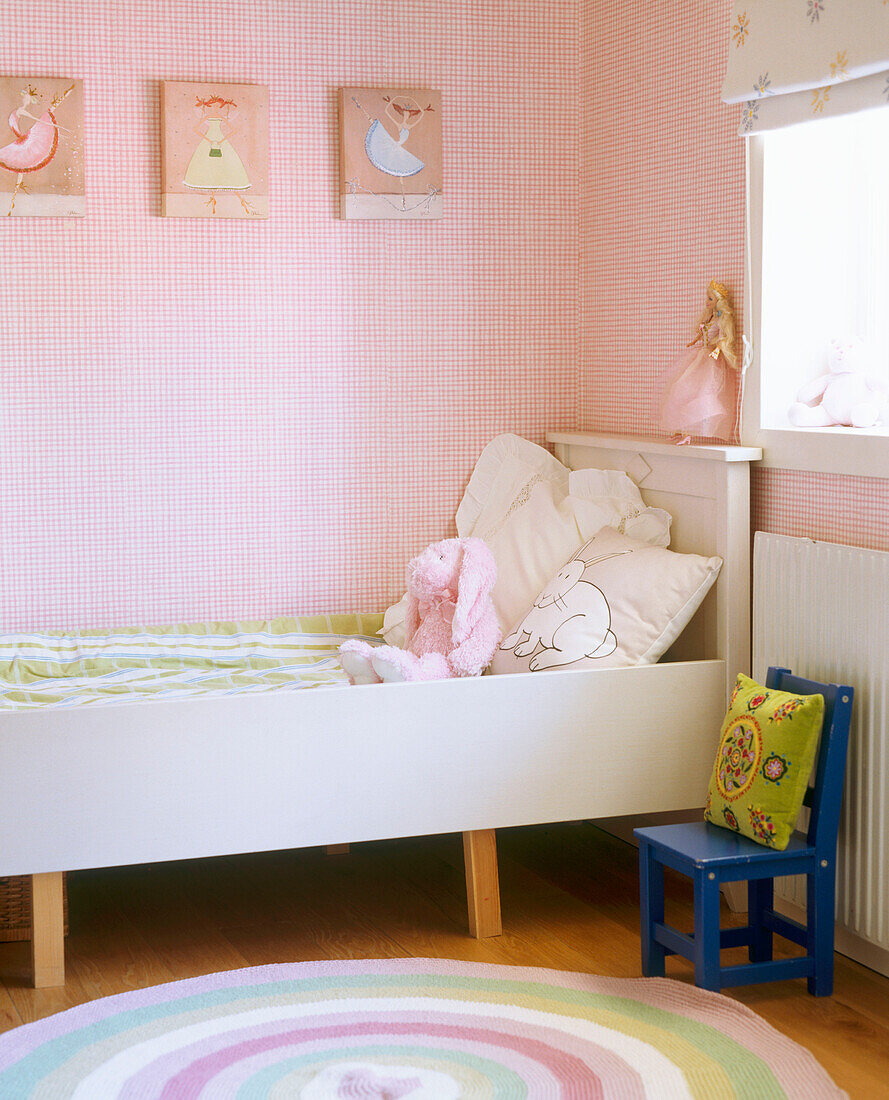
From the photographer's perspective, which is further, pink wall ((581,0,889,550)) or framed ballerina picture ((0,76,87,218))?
framed ballerina picture ((0,76,87,218))

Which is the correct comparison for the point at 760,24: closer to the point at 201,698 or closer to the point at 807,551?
the point at 807,551

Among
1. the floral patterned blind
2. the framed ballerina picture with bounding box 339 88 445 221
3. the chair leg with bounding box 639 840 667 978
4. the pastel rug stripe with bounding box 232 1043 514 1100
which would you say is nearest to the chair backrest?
the chair leg with bounding box 639 840 667 978

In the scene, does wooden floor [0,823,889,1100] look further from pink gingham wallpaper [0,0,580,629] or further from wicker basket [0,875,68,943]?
pink gingham wallpaper [0,0,580,629]

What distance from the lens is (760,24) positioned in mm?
2357

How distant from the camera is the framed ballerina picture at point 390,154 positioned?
3.08 meters

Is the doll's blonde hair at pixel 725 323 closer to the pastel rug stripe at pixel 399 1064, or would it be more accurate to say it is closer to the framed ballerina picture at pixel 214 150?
the framed ballerina picture at pixel 214 150

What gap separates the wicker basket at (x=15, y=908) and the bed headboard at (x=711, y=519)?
1343 mm

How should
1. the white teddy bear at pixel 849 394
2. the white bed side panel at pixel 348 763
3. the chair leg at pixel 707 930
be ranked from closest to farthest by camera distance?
1. the chair leg at pixel 707 930
2. the white bed side panel at pixel 348 763
3. the white teddy bear at pixel 849 394

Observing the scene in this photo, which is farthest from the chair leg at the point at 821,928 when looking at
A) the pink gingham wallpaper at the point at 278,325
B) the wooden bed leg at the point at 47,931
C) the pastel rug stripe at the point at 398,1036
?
the pink gingham wallpaper at the point at 278,325

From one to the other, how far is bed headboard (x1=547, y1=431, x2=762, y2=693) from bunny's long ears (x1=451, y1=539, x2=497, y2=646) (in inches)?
16.2

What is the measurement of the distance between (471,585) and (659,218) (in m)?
0.98

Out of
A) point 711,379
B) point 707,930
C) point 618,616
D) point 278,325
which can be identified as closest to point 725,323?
point 711,379

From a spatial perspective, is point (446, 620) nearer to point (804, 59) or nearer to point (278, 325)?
point (278, 325)

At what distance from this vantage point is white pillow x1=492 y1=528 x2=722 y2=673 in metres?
2.50
